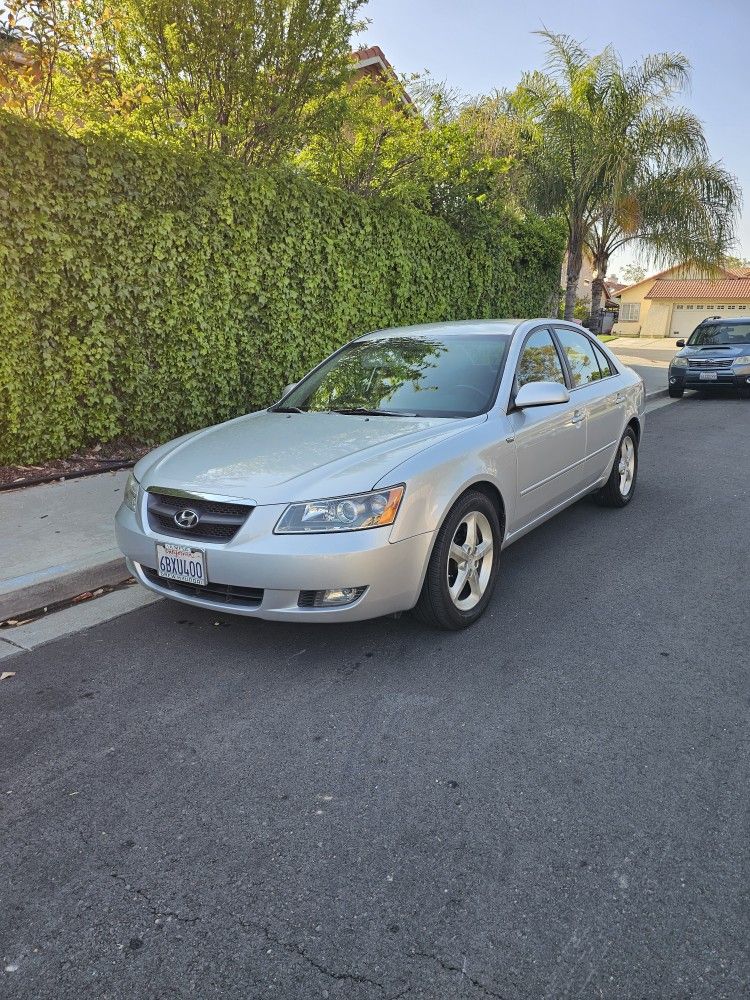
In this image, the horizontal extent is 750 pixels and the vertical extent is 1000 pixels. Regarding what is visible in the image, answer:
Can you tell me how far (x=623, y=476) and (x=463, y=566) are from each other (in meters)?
2.86

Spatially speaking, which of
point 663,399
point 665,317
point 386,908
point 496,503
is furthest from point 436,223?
point 665,317

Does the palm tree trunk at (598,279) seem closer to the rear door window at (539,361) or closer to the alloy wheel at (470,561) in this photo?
the rear door window at (539,361)

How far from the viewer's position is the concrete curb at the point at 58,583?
13.2 feet

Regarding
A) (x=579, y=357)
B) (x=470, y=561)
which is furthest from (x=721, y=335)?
(x=470, y=561)

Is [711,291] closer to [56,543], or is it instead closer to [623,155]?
[623,155]

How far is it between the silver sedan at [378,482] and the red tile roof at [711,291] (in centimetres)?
4955

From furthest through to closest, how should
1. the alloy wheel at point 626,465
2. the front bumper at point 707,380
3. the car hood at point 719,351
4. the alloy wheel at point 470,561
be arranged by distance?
the car hood at point 719,351 < the front bumper at point 707,380 < the alloy wheel at point 626,465 < the alloy wheel at point 470,561

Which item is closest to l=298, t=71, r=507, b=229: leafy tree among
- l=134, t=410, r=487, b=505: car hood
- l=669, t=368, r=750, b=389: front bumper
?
l=669, t=368, r=750, b=389: front bumper

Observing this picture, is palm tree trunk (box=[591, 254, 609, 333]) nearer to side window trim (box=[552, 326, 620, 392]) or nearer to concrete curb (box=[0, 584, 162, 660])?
side window trim (box=[552, 326, 620, 392])

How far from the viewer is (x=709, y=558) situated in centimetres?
477

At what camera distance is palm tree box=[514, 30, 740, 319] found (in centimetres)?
1536

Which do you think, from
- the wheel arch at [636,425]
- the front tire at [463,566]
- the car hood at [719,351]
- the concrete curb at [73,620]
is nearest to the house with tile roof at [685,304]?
the car hood at [719,351]

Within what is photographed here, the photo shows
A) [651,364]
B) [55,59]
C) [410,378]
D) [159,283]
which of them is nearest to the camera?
[410,378]

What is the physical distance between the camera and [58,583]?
423cm
